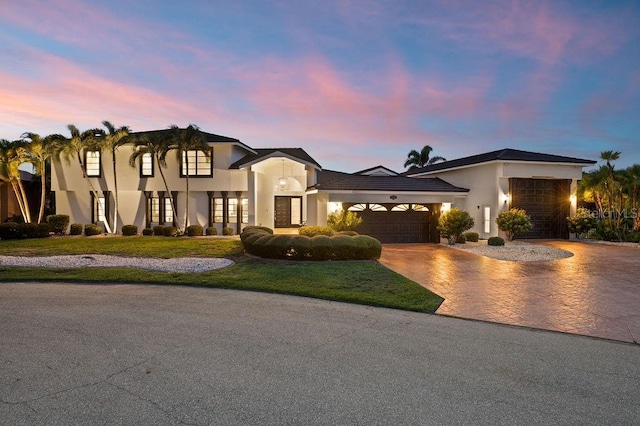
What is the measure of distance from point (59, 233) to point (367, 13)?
21745mm

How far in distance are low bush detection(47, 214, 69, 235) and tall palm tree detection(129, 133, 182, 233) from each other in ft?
18.0

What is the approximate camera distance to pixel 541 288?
9.82 m

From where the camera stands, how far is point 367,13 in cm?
1465

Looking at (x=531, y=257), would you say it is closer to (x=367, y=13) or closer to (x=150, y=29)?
(x=367, y=13)

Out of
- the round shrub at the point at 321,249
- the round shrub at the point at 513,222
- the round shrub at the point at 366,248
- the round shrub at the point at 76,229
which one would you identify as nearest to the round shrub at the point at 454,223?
the round shrub at the point at 513,222

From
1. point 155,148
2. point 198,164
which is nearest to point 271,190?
point 198,164

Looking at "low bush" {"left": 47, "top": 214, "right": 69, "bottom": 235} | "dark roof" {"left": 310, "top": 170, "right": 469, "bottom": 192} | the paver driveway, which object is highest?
"dark roof" {"left": 310, "top": 170, "right": 469, "bottom": 192}

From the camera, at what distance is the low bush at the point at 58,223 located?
22.5 m

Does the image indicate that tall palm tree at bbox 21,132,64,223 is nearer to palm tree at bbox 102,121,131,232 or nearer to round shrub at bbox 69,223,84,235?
palm tree at bbox 102,121,131,232

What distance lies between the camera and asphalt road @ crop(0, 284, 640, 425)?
3.55 metres

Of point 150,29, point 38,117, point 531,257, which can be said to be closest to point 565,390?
point 531,257

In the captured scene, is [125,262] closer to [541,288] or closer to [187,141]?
[187,141]

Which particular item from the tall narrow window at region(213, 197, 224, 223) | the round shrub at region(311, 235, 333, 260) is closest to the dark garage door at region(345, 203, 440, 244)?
the round shrub at region(311, 235, 333, 260)

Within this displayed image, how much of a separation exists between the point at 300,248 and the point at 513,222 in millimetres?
13191
